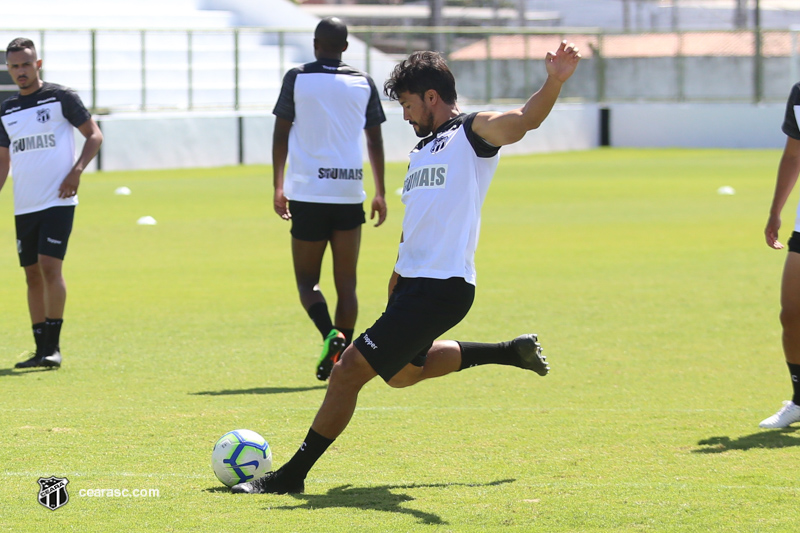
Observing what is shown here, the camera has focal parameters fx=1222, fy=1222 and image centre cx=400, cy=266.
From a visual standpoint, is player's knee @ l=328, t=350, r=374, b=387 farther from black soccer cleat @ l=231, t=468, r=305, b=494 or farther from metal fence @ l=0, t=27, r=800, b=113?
metal fence @ l=0, t=27, r=800, b=113

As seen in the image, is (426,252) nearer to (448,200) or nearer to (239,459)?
(448,200)

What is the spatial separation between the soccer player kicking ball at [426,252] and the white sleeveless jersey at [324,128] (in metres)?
2.85

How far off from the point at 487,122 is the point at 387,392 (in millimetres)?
3032

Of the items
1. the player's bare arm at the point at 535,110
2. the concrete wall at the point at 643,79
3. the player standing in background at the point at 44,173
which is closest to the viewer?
the player's bare arm at the point at 535,110

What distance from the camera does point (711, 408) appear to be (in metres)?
7.14

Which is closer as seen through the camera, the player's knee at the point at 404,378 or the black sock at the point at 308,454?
the black sock at the point at 308,454

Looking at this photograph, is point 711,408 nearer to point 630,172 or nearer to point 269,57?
point 630,172

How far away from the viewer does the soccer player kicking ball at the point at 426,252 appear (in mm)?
5262

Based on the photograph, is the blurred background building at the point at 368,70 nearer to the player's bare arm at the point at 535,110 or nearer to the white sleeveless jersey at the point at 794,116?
the white sleeveless jersey at the point at 794,116

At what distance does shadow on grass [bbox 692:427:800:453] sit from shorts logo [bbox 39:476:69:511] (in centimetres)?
301

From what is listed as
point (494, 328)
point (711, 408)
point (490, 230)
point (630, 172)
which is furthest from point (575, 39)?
point (711, 408)

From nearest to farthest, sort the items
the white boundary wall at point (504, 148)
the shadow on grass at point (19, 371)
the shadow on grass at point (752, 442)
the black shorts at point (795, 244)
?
the shadow on grass at point (752, 442)
the black shorts at point (795, 244)
the shadow on grass at point (19, 371)
the white boundary wall at point (504, 148)

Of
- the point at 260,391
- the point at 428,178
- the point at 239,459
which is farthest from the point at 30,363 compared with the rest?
the point at 428,178

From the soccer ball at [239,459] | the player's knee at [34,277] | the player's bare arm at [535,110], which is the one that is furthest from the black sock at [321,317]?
the player's bare arm at [535,110]
